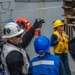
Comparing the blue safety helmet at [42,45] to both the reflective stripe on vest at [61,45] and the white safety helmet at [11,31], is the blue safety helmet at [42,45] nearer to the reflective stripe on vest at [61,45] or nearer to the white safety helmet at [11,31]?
the white safety helmet at [11,31]

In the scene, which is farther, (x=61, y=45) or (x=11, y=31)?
(x=61, y=45)

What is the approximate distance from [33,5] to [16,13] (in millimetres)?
577

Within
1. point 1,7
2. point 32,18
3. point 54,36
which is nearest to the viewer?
point 54,36

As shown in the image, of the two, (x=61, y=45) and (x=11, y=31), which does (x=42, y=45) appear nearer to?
(x=11, y=31)

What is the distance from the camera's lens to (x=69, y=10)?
28.1ft

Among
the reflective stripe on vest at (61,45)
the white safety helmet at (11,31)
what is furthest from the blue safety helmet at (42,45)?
the reflective stripe on vest at (61,45)

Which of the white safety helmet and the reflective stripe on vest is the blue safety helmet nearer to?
the white safety helmet

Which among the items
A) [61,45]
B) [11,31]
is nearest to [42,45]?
[11,31]

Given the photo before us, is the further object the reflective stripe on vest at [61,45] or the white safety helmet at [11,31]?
the reflective stripe on vest at [61,45]

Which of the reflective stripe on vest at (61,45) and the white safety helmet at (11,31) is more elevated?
the white safety helmet at (11,31)

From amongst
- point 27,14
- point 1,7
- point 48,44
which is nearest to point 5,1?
point 1,7

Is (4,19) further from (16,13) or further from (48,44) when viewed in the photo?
(48,44)

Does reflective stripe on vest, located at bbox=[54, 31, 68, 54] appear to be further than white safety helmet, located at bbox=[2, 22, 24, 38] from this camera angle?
Yes

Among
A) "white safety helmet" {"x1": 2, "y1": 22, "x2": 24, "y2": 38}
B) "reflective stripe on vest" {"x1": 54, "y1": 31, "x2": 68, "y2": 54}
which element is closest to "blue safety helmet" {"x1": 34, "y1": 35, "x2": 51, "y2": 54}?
"white safety helmet" {"x1": 2, "y1": 22, "x2": 24, "y2": 38}
